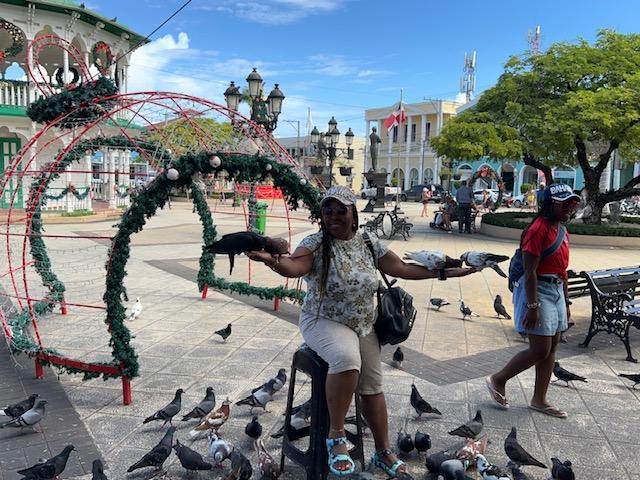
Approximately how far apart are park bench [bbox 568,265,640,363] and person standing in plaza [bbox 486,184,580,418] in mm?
1945

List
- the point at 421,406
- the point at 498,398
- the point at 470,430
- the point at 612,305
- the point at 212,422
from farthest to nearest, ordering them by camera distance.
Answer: the point at 612,305 → the point at 498,398 → the point at 421,406 → the point at 212,422 → the point at 470,430

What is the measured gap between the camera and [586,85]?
15984 millimetres

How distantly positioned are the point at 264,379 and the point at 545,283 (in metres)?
2.52

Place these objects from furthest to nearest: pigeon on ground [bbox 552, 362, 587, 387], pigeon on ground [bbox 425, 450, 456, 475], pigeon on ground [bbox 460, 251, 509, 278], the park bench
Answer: the park bench → pigeon on ground [bbox 552, 362, 587, 387] → pigeon on ground [bbox 425, 450, 456, 475] → pigeon on ground [bbox 460, 251, 509, 278]

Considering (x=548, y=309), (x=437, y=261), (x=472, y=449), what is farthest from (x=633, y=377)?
(x=437, y=261)

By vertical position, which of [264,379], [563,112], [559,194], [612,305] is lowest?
[264,379]

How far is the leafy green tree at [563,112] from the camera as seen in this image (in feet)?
46.8

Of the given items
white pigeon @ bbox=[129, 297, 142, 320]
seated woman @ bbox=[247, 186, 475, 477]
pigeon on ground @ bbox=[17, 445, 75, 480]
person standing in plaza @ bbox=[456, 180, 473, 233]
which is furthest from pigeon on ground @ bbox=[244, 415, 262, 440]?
person standing in plaza @ bbox=[456, 180, 473, 233]

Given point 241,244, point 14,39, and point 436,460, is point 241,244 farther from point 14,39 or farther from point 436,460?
point 14,39

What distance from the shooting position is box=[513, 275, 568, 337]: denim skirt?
3932 mm

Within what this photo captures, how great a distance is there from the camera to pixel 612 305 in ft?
18.9

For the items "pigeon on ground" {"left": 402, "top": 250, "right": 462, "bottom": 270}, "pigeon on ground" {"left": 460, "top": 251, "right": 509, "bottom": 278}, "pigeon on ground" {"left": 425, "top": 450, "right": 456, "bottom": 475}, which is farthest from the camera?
"pigeon on ground" {"left": 425, "top": 450, "right": 456, "bottom": 475}

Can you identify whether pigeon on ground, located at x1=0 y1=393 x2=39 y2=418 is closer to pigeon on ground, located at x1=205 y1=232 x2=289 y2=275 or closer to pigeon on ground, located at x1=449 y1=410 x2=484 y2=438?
pigeon on ground, located at x1=205 y1=232 x2=289 y2=275

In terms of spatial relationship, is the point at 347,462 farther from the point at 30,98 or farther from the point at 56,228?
the point at 30,98
